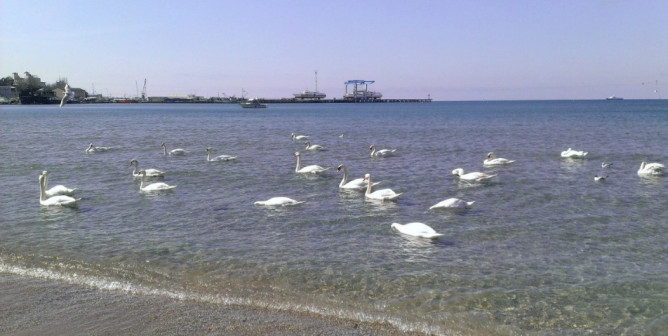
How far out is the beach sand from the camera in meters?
6.80

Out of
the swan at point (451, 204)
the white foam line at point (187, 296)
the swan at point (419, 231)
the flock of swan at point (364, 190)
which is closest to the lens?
the white foam line at point (187, 296)

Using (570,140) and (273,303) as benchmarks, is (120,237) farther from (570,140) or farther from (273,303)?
(570,140)

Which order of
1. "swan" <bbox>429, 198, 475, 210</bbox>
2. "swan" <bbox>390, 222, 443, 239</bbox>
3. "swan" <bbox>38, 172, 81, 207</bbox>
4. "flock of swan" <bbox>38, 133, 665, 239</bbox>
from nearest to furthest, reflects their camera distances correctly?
"swan" <bbox>390, 222, 443, 239</bbox> → "flock of swan" <bbox>38, 133, 665, 239</bbox> → "swan" <bbox>429, 198, 475, 210</bbox> → "swan" <bbox>38, 172, 81, 207</bbox>

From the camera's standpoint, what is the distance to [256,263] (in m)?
9.85

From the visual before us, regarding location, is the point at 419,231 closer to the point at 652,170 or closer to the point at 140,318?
the point at 140,318

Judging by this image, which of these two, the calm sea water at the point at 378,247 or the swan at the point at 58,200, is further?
the swan at the point at 58,200

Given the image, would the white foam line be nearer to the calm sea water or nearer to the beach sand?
the calm sea water

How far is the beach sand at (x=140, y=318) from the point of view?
22.3 feet

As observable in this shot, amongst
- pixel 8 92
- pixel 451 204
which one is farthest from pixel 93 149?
pixel 8 92

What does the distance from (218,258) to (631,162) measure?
22198mm

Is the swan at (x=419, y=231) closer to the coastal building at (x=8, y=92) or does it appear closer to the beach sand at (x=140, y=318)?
the beach sand at (x=140, y=318)

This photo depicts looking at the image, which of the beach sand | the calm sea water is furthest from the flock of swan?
the beach sand

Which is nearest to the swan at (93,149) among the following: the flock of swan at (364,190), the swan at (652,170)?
the flock of swan at (364,190)

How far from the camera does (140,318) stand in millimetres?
7172
